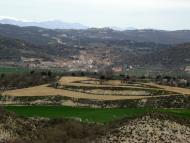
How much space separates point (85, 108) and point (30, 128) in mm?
18903

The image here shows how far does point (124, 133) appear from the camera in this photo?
33.4 m

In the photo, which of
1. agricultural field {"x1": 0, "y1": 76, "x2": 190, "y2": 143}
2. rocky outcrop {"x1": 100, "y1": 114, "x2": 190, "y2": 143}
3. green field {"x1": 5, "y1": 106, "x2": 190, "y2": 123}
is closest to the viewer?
rocky outcrop {"x1": 100, "y1": 114, "x2": 190, "y2": 143}

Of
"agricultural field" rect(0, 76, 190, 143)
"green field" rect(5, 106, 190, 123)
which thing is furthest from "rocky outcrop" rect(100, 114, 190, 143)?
"green field" rect(5, 106, 190, 123)

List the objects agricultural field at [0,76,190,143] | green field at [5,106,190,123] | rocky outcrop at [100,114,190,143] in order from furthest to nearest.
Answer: green field at [5,106,190,123] < agricultural field at [0,76,190,143] < rocky outcrop at [100,114,190,143]

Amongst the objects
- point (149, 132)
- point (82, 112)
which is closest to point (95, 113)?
point (82, 112)

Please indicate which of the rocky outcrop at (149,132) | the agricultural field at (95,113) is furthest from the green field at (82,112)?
the rocky outcrop at (149,132)

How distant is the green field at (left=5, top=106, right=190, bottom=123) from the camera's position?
1820 inches

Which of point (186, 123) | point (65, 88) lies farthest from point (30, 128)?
point (65, 88)

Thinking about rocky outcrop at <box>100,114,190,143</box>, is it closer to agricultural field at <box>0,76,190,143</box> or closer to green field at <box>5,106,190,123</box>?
agricultural field at <box>0,76,190,143</box>

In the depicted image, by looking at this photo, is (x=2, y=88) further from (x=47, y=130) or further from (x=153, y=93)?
(x=47, y=130)

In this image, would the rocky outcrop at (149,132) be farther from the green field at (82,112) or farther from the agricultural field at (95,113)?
the green field at (82,112)

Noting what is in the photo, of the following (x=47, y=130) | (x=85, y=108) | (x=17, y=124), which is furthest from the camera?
(x=85, y=108)

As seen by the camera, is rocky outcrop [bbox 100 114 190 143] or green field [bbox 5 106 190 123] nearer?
rocky outcrop [bbox 100 114 190 143]

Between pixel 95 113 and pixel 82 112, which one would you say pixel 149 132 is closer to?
pixel 95 113
